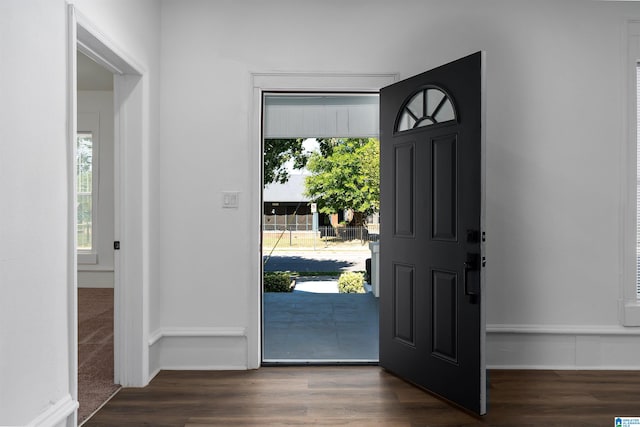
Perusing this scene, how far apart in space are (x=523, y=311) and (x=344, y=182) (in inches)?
244

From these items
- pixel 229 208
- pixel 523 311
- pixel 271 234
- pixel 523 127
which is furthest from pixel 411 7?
pixel 271 234

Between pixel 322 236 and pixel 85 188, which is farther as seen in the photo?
pixel 322 236

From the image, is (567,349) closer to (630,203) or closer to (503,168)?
(630,203)

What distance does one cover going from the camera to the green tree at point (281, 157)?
9.17 metres

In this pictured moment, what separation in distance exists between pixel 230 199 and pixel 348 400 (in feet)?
5.43

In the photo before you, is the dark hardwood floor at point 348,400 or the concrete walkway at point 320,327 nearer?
the dark hardwood floor at point 348,400

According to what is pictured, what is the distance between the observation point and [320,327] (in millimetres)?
4980

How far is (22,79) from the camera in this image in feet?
5.95

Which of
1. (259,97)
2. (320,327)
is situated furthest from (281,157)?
(259,97)

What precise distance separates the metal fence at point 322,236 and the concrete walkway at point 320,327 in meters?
3.07

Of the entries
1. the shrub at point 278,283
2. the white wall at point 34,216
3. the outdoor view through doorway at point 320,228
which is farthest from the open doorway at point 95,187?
the white wall at point 34,216

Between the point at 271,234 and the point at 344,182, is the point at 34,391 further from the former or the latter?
the point at 271,234

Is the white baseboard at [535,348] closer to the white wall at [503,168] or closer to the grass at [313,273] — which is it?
the white wall at [503,168]

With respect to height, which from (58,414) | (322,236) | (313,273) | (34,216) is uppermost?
(34,216)
